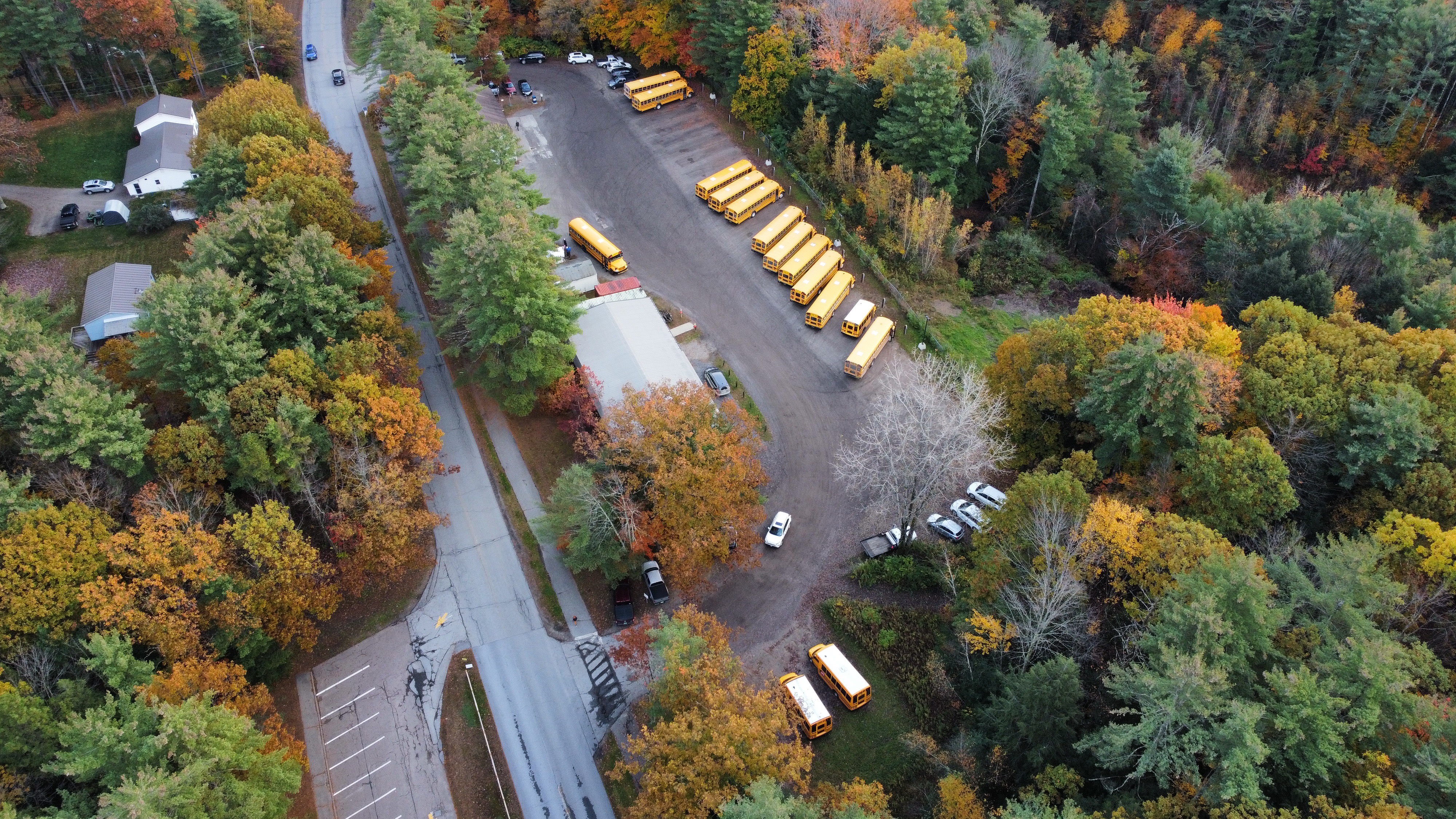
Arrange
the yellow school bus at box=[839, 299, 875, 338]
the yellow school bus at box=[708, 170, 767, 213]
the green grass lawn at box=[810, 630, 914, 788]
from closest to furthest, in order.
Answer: the green grass lawn at box=[810, 630, 914, 788] → the yellow school bus at box=[839, 299, 875, 338] → the yellow school bus at box=[708, 170, 767, 213]

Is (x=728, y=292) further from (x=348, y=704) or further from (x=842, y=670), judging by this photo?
(x=348, y=704)

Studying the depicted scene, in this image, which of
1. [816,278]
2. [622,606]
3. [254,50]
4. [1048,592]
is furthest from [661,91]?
[1048,592]

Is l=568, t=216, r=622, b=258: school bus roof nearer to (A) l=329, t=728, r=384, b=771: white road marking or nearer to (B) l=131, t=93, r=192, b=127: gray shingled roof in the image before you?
(A) l=329, t=728, r=384, b=771: white road marking

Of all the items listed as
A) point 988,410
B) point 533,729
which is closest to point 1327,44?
point 988,410

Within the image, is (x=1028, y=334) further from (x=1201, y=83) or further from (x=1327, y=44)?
(x=1327, y=44)

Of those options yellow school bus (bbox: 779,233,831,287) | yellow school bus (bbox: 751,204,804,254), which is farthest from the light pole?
yellow school bus (bbox: 779,233,831,287)
